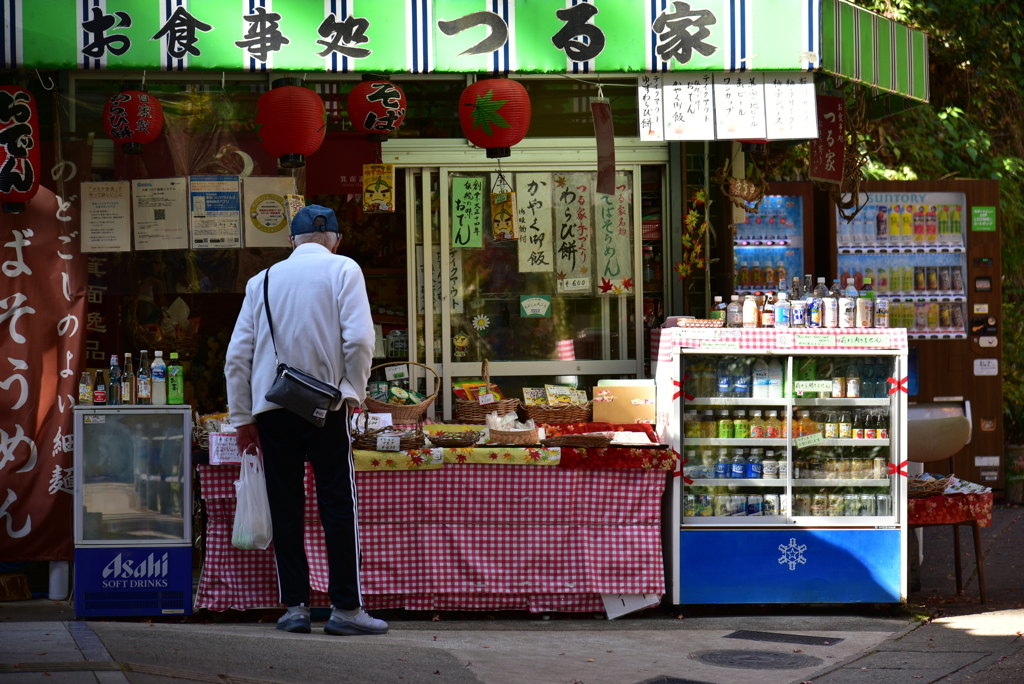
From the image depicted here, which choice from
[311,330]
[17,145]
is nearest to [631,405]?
[311,330]

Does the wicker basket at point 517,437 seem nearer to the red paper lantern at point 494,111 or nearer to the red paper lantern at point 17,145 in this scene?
the red paper lantern at point 494,111

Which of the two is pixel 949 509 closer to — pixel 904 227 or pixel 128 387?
pixel 904 227

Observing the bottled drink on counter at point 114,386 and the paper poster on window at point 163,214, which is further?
the paper poster on window at point 163,214

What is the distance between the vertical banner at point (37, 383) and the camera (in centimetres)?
651

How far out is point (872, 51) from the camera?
6922 mm

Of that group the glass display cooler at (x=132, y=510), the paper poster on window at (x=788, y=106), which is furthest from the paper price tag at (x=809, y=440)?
the glass display cooler at (x=132, y=510)

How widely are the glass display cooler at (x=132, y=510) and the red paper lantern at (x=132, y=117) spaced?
1862 millimetres

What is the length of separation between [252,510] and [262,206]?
260 cm

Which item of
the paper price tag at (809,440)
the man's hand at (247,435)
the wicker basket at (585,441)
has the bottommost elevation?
the paper price tag at (809,440)

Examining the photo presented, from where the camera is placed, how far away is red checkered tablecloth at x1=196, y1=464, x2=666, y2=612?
6.07 m

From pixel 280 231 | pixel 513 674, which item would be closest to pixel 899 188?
pixel 280 231

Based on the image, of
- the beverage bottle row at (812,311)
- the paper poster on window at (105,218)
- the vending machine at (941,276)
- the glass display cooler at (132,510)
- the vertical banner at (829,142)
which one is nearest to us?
the glass display cooler at (132,510)

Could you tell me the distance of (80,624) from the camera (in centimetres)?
563

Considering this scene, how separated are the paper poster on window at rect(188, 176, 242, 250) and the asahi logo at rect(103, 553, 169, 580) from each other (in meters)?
2.35
